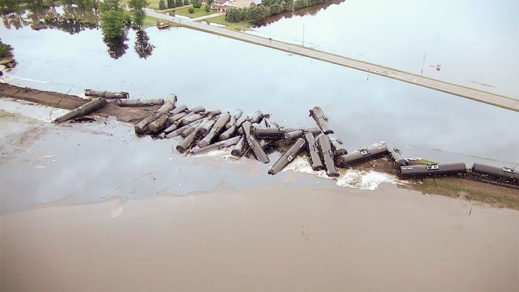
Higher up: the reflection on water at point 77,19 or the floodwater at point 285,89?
the reflection on water at point 77,19

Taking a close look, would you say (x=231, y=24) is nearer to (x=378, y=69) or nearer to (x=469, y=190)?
(x=378, y=69)

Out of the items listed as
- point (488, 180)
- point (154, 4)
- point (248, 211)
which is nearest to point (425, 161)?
point (488, 180)

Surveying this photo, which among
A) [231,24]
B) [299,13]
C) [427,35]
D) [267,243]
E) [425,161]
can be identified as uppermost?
[299,13]

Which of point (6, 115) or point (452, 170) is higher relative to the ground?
point (6, 115)

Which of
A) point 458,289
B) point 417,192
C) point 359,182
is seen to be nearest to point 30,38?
point 359,182

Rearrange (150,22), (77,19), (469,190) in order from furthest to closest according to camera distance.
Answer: (77,19) → (150,22) → (469,190)

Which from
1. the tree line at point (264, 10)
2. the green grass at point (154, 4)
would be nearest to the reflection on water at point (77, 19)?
the green grass at point (154, 4)

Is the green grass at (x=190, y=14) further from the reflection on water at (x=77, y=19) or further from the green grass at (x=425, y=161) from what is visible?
the green grass at (x=425, y=161)

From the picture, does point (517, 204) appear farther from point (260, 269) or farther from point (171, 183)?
point (171, 183)
